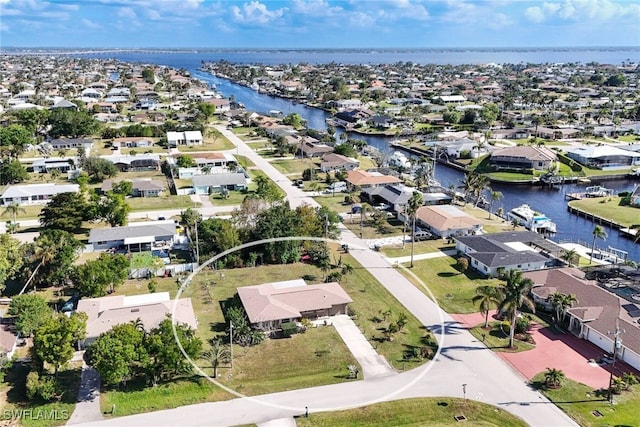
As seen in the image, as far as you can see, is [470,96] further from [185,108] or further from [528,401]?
[528,401]

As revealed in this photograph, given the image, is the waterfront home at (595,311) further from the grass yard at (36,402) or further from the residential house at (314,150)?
the residential house at (314,150)

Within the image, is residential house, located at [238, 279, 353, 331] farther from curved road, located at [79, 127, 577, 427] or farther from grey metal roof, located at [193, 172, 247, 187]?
grey metal roof, located at [193, 172, 247, 187]

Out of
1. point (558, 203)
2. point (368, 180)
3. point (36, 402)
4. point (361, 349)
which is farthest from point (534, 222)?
point (36, 402)

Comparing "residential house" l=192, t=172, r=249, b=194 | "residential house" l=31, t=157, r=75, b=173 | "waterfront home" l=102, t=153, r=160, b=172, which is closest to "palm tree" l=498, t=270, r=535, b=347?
"residential house" l=192, t=172, r=249, b=194

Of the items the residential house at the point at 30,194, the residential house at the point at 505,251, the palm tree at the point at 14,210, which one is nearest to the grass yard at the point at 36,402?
the residential house at the point at 505,251

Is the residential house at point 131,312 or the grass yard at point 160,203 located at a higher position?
the residential house at point 131,312

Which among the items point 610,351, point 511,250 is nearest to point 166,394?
point 610,351
